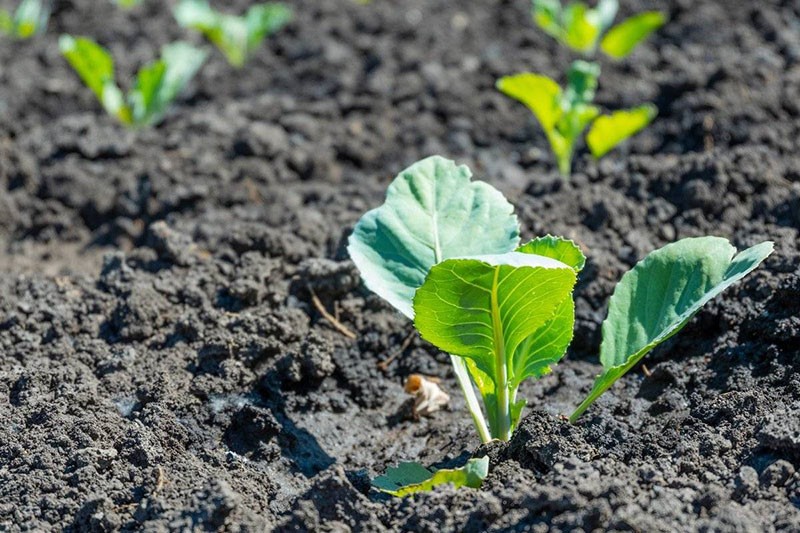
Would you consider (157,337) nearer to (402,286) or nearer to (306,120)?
(402,286)

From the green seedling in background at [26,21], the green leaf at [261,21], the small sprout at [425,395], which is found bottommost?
the small sprout at [425,395]

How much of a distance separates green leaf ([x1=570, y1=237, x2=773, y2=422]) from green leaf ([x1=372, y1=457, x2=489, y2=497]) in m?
0.35

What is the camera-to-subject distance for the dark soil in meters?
2.12

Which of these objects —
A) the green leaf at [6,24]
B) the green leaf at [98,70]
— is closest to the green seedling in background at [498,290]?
the green leaf at [98,70]

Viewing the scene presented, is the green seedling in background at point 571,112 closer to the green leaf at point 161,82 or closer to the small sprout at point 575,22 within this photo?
the small sprout at point 575,22

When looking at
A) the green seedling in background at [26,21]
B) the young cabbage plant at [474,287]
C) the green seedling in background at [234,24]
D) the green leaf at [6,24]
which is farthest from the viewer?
the green leaf at [6,24]

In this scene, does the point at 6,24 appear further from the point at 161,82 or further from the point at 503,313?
the point at 503,313

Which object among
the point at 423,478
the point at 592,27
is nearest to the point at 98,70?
the point at 592,27

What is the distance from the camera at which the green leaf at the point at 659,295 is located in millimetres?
2234

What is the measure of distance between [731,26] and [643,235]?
2.17 meters

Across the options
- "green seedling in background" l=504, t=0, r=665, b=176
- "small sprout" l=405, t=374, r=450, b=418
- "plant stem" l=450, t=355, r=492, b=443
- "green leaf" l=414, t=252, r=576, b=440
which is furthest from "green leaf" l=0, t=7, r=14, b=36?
"green leaf" l=414, t=252, r=576, b=440

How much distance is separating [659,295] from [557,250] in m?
0.32

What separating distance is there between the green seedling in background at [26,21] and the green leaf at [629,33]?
2.96 meters

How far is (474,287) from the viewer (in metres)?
2.10
